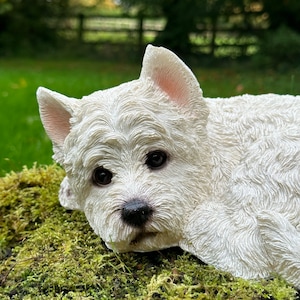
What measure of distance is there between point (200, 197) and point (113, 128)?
0.52 m

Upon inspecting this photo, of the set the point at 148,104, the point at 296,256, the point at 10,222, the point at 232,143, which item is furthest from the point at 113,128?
the point at 10,222

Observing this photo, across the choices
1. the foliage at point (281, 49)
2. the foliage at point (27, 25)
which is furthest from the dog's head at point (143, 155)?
the foliage at point (27, 25)

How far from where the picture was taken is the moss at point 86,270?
2.28 m

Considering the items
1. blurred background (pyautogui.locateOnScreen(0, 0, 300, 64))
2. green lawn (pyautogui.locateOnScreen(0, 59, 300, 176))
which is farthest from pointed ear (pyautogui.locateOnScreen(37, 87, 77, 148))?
blurred background (pyautogui.locateOnScreen(0, 0, 300, 64))

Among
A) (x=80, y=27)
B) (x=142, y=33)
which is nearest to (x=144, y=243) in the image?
(x=142, y=33)

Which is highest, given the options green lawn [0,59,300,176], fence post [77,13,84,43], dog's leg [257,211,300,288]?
dog's leg [257,211,300,288]

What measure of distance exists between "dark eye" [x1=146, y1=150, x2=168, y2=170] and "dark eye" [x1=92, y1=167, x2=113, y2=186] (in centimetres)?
19

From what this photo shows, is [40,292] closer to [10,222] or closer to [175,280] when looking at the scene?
[175,280]

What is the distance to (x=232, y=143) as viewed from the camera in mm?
2770

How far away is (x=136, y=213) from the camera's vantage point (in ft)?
7.67

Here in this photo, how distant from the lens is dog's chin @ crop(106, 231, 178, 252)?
2.46m

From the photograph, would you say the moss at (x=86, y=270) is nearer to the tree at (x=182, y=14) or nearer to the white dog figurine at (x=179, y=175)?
the white dog figurine at (x=179, y=175)

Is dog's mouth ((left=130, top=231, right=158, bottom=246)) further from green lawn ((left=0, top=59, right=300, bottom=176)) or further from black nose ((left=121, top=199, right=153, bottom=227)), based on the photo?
green lawn ((left=0, top=59, right=300, bottom=176))

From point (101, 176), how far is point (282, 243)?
0.85m
